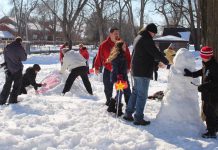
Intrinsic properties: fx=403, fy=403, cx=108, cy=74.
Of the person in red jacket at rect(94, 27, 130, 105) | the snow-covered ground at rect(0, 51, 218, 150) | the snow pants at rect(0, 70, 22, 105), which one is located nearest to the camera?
the snow-covered ground at rect(0, 51, 218, 150)

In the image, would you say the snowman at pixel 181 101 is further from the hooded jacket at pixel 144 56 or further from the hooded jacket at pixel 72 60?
the hooded jacket at pixel 72 60

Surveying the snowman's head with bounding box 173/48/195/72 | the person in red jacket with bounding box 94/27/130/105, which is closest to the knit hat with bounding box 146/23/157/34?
the snowman's head with bounding box 173/48/195/72

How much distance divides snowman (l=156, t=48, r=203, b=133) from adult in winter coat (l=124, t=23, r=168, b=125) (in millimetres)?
297

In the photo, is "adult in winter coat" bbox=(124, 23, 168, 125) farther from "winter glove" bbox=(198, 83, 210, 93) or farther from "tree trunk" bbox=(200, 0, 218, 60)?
"tree trunk" bbox=(200, 0, 218, 60)

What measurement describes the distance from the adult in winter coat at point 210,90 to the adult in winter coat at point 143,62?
718 millimetres

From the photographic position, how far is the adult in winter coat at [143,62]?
6836 millimetres

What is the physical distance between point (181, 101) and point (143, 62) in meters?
0.93

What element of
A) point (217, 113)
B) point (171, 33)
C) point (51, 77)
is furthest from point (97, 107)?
point (171, 33)

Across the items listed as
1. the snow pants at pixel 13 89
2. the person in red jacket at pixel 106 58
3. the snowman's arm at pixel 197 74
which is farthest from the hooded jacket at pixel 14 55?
the snowman's arm at pixel 197 74

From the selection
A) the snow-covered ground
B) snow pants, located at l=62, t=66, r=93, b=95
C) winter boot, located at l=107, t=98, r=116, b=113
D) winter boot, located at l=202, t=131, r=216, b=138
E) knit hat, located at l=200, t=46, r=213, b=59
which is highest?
knit hat, located at l=200, t=46, r=213, b=59

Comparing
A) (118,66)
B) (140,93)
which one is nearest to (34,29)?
(118,66)

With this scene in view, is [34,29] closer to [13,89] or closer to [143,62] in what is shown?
[13,89]

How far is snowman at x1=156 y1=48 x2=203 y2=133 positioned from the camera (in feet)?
22.3

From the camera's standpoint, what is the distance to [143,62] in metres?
6.95
